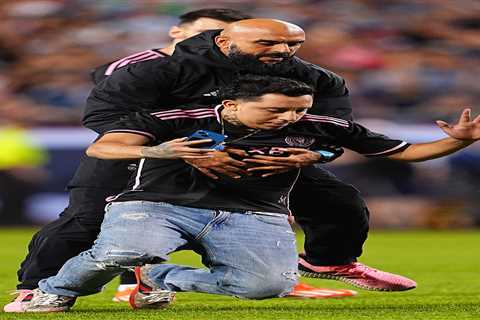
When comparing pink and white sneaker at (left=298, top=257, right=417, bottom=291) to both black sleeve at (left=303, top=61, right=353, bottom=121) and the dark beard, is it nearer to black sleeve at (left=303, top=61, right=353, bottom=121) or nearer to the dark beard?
black sleeve at (left=303, top=61, right=353, bottom=121)

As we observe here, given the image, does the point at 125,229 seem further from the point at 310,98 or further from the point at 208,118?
the point at 310,98

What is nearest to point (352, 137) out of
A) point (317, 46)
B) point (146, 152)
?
point (146, 152)

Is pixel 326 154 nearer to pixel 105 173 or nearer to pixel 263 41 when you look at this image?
pixel 263 41

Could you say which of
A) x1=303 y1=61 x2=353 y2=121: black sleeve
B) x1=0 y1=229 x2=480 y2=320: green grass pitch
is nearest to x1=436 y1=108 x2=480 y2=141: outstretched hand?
x1=303 y1=61 x2=353 y2=121: black sleeve

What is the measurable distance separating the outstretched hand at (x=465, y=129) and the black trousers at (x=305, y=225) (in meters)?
0.98

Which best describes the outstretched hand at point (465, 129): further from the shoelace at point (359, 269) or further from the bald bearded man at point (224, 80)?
the shoelace at point (359, 269)

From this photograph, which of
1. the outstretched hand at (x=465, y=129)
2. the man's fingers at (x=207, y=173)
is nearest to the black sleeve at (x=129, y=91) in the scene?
the man's fingers at (x=207, y=173)

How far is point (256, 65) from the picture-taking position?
5.05 m

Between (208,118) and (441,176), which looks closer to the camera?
(208,118)

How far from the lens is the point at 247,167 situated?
4.79 metres

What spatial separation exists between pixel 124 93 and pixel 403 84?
777 cm

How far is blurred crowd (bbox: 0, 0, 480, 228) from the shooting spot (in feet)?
40.8

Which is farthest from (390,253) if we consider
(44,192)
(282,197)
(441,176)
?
(282,197)

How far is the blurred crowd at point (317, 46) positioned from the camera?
12438mm
